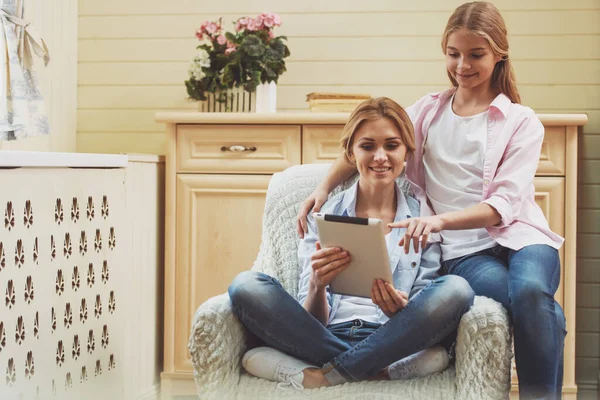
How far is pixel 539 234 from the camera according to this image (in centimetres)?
194

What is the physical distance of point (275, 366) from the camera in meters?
1.74

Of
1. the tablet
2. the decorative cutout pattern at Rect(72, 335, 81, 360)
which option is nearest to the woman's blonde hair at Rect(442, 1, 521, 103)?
the tablet

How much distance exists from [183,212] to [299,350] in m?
1.31

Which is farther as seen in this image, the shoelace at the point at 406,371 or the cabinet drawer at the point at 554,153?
the cabinet drawer at the point at 554,153

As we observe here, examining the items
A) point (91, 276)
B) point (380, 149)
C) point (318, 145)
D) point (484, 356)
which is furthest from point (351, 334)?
point (318, 145)

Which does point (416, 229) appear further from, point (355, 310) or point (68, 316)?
point (68, 316)

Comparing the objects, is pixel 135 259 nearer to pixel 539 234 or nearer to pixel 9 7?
pixel 9 7

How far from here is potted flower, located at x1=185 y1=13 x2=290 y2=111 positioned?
3045 millimetres

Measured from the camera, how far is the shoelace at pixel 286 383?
1704 millimetres

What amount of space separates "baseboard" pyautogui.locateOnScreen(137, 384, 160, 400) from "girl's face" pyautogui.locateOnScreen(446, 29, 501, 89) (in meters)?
1.67

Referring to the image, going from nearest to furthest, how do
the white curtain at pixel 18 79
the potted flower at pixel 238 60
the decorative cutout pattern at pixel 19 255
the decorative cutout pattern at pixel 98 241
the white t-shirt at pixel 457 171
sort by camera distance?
1. the decorative cutout pattern at pixel 19 255
2. the white t-shirt at pixel 457 171
3. the decorative cutout pattern at pixel 98 241
4. the white curtain at pixel 18 79
5. the potted flower at pixel 238 60

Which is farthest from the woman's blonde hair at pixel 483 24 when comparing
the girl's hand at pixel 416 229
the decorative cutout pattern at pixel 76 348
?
the decorative cutout pattern at pixel 76 348

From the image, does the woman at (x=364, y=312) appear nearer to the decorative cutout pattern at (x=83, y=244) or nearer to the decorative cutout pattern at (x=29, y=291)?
the decorative cutout pattern at (x=29, y=291)

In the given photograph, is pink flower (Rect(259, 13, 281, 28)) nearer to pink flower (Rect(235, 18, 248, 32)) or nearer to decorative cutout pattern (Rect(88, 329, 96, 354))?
pink flower (Rect(235, 18, 248, 32))
